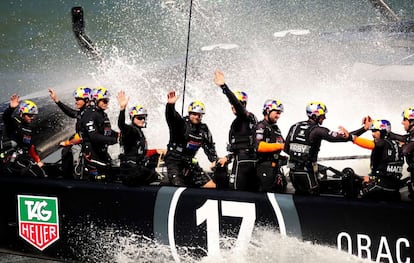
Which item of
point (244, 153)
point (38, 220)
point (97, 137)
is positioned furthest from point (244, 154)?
point (38, 220)

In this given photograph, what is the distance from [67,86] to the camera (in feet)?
44.7

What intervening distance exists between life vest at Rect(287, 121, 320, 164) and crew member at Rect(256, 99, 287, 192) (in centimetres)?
28

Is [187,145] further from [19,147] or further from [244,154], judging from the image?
[19,147]

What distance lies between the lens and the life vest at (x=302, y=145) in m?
6.47

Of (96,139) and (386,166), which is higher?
(96,139)

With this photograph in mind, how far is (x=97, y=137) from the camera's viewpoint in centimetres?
769

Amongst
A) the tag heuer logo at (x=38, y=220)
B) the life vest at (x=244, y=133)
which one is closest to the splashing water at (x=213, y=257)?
the tag heuer logo at (x=38, y=220)

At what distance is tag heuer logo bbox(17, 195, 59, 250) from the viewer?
21.3 feet

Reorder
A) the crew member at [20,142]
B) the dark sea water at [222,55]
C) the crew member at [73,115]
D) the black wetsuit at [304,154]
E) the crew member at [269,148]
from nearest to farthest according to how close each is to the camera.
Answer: the black wetsuit at [304,154], the crew member at [269,148], the crew member at [73,115], the crew member at [20,142], the dark sea water at [222,55]

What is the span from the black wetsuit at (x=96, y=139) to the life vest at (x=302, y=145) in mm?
2350

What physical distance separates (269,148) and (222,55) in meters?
6.18

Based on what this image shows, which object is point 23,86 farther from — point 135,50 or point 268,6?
point 268,6

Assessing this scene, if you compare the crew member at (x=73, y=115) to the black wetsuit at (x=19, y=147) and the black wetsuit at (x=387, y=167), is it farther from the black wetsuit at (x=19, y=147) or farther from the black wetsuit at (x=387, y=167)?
the black wetsuit at (x=387, y=167)

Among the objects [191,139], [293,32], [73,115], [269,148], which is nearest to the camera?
[269,148]
